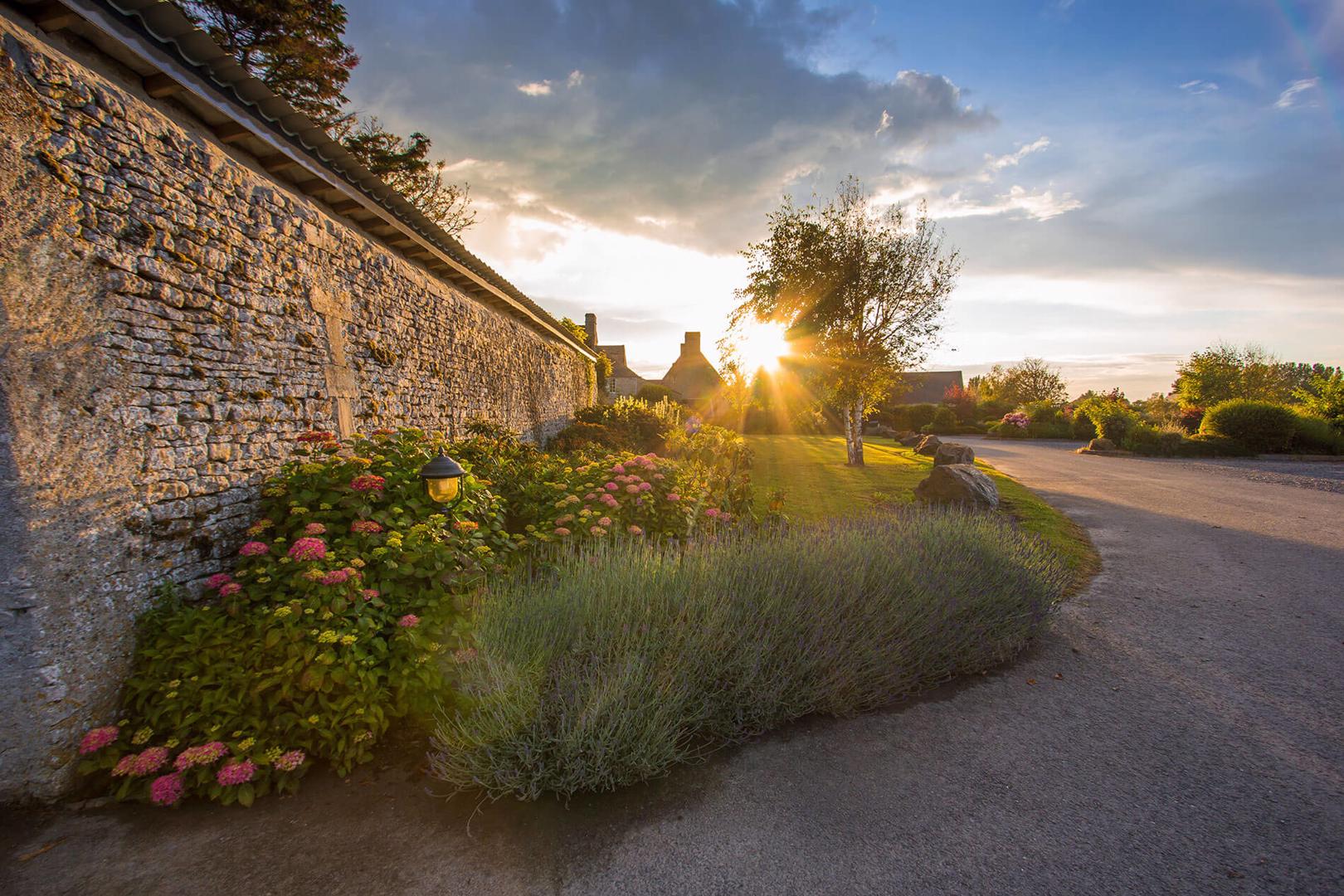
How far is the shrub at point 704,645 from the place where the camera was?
9.17 ft

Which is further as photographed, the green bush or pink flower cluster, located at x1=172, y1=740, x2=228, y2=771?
the green bush

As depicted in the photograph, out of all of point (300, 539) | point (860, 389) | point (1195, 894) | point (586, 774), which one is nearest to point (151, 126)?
point (300, 539)

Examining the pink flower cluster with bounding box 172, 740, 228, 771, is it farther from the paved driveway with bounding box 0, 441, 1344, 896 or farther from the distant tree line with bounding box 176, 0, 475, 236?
the distant tree line with bounding box 176, 0, 475, 236

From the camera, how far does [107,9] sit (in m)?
3.05

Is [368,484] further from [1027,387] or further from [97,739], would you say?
[1027,387]

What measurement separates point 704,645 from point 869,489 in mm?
8685

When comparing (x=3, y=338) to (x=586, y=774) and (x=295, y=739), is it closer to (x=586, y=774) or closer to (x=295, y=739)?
(x=295, y=739)

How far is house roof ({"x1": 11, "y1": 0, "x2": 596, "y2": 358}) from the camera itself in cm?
307

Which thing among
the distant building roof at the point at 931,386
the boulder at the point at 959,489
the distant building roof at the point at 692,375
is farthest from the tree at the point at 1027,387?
the boulder at the point at 959,489

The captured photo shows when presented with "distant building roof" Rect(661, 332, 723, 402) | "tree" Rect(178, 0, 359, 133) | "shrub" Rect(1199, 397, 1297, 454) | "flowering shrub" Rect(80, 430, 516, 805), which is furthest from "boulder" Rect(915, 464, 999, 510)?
"distant building roof" Rect(661, 332, 723, 402)

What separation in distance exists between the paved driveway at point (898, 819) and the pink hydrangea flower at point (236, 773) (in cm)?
19

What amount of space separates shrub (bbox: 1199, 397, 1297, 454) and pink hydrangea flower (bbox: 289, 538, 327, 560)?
24.7 m

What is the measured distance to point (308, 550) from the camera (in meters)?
3.17

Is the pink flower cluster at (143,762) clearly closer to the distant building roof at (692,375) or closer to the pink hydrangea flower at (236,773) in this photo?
the pink hydrangea flower at (236,773)
